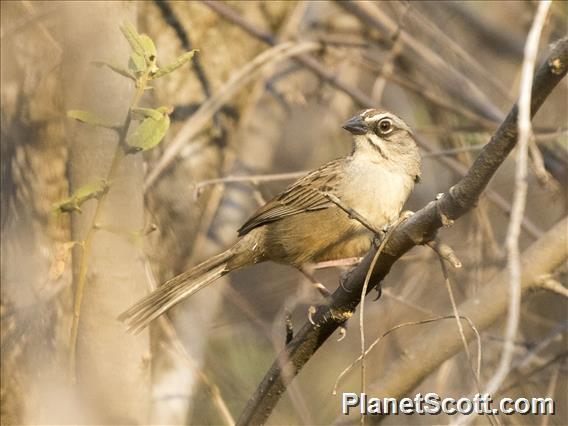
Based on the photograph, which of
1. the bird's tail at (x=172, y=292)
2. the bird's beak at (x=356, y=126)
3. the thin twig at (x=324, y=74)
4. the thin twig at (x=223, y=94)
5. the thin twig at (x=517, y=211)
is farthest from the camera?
the thin twig at (x=324, y=74)

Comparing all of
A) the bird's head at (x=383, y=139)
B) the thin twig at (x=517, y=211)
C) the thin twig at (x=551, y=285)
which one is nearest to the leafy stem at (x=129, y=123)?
the thin twig at (x=517, y=211)

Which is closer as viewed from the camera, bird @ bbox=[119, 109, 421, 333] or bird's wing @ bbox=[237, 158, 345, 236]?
bird @ bbox=[119, 109, 421, 333]

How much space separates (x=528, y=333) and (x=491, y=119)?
4.11 feet

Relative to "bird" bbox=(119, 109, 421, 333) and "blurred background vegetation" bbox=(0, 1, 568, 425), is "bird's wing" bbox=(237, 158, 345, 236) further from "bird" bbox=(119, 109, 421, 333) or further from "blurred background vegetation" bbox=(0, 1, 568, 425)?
"blurred background vegetation" bbox=(0, 1, 568, 425)

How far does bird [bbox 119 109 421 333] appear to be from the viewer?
416 centimetres

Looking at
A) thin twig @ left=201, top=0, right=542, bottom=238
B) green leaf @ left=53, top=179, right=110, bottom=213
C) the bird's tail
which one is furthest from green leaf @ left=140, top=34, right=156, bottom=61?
thin twig @ left=201, top=0, right=542, bottom=238

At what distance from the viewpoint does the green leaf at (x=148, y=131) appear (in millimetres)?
2621

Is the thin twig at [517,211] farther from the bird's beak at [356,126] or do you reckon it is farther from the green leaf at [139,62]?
the bird's beak at [356,126]

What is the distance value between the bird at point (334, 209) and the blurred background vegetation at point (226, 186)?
0.77 ft

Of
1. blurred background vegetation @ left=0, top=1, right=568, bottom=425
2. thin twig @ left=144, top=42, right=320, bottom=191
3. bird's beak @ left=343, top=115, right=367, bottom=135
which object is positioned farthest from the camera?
thin twig @ left=144, top=42, right=320, bottom=191

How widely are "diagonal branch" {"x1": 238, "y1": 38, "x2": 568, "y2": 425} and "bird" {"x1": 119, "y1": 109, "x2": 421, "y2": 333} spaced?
3.46 ft

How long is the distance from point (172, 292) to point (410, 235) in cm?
184

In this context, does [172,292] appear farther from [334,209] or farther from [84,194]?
[84,194]

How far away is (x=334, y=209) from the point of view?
439 cm
